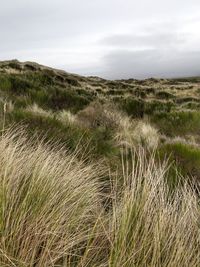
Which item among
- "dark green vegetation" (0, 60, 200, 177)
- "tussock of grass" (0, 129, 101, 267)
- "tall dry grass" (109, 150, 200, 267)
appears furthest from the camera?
"dark green vegetation" (0, 60, 200, 177)

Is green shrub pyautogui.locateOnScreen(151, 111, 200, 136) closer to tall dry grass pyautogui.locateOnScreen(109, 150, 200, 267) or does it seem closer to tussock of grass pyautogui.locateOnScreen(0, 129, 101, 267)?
tussock of grass pyautogui.locateOnScreen(0, 129, 101, 267)

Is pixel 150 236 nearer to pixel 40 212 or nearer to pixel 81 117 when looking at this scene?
pixel 40 212

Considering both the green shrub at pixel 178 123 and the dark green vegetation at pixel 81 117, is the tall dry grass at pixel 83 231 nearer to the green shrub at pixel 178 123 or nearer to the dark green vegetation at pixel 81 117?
the dark green vegetation at pixel 81 117

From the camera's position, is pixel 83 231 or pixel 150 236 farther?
pixel 83 231

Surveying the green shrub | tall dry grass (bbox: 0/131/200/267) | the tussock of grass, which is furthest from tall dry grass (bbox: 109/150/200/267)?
the green shrub

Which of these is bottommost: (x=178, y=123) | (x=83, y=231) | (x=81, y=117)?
(x=178, y=123)

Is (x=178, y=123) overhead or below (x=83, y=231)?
below

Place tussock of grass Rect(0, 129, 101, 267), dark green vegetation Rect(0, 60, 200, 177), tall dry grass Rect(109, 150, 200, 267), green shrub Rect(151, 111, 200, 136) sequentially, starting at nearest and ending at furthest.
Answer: tall dry grass Rect(109, 150, 200, 267), tussock of grass Rect(0, 129, 101, 267), dark green vegetation Rect(0, 60, 200, 177), green shrub Rect(151, 111, 200, 136)

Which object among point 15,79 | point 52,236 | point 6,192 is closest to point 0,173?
point 6,192

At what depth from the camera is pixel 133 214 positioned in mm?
2684

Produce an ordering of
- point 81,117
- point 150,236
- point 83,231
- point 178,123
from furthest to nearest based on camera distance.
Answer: point 178,123, point 81,117, point 83,231, point 150,236

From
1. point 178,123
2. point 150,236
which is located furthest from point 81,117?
point 150,236

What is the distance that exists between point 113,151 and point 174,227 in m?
4.61

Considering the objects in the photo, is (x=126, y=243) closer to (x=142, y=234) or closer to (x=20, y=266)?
(x=142, y=234)
